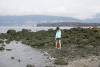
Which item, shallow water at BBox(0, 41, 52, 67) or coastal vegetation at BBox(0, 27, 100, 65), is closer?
shallow water at BBox(0, 41, 52, 67)

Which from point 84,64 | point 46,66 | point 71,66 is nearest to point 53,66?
point 46,66

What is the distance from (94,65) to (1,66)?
281 inches

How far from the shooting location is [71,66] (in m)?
12.3

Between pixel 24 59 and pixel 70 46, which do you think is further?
pixel 70 46

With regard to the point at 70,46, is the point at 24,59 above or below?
above

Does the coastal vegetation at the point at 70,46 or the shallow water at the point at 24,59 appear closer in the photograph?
the shallow water at the point at 24,59

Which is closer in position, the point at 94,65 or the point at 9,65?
the point at 94,65

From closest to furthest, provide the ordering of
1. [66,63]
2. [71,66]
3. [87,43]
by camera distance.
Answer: [71,66]
[66,63]
[87,43]

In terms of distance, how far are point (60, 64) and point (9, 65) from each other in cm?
410

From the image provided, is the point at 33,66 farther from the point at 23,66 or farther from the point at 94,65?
the point at 94,65

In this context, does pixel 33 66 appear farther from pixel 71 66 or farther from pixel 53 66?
pixel 71 66

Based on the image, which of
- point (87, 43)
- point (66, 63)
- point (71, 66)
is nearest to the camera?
point (71, 66)

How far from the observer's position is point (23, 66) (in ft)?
42.5

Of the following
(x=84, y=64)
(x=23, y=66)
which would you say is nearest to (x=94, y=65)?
(x=84, y=64)
